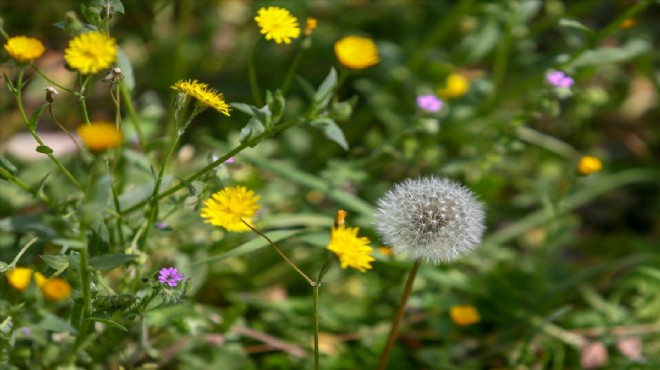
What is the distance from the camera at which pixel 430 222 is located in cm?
171

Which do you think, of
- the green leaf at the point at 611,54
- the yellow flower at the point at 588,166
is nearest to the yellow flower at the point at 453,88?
the green leaf at the point at 611,54

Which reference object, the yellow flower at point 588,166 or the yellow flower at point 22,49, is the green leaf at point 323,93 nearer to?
the yellow flower at point 22,49

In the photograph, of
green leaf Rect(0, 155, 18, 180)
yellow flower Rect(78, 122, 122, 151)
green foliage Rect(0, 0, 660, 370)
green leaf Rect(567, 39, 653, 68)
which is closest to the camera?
yellow flower Rect(78, 122, 122, 151)

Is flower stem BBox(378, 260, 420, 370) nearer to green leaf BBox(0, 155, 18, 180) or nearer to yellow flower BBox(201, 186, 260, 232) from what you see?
yellow flower BBox(201, 186, 260, 232)

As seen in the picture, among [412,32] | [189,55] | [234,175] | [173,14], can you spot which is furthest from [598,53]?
[173,14]

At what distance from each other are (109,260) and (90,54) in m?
0.42

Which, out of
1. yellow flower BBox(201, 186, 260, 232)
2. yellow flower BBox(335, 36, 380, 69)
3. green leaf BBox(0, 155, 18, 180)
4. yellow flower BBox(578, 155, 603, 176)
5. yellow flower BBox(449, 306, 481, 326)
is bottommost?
green leaf BBox(0, 155, 18, 180)

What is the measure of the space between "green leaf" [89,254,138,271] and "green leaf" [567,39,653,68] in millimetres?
1712

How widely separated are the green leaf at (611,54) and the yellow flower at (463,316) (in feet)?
3.04

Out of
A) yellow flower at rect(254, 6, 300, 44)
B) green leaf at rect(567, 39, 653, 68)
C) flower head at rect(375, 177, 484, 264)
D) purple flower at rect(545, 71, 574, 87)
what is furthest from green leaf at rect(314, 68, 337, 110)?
green leaf at rect(567, 39, 653, 68)

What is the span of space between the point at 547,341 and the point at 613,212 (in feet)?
4.04

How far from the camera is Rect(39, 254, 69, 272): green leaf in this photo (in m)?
1.57

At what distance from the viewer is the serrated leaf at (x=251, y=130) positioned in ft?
5.32

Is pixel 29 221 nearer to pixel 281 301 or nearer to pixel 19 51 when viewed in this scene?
pixel 19 51
